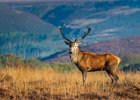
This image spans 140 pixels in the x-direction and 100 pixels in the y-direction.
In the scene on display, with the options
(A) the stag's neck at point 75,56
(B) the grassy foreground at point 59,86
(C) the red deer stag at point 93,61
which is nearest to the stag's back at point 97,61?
(C) the red deer stag at point 93,61

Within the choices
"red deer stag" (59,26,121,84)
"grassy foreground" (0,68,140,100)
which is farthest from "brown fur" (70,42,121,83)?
"grassy foreground" (0,68,140,100)

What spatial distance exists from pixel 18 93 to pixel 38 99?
1279mm

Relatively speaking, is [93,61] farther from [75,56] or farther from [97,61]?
[75,56]

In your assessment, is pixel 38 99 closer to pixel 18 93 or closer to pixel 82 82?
pixel 18 93

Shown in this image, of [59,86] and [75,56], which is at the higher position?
[75,56]

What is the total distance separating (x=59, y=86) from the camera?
2289 centimetres

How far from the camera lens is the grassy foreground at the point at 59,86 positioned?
2103 centimetres

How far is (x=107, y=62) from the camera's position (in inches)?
1047

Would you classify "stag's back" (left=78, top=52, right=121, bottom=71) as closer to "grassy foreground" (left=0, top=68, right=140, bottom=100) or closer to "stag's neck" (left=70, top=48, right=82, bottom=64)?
"stag's neck" (left=70, top=48, right=82, bottom=64)

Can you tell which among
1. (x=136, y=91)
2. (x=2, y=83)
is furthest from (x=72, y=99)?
(x=2, y=83)

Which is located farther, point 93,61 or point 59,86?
point 93,61

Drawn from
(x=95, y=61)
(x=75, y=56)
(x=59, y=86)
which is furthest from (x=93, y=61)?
(x=59, y=86)

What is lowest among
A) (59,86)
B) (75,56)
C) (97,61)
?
(59,86)

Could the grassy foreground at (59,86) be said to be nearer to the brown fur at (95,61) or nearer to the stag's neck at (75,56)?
the brown fur at (95,61)
